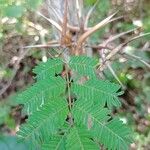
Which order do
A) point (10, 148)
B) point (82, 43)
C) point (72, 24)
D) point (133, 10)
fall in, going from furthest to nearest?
point (133, 10)
point (10, 148)
point (72, 24)
point (82, 43)

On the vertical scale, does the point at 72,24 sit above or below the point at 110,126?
above

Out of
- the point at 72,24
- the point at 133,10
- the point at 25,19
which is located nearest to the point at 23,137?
the point at 72,24

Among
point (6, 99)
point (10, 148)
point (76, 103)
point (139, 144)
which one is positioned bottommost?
point (139, 144)

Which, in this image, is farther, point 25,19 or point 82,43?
point 25,19

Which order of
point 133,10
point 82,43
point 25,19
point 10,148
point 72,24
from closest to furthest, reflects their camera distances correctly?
point 82,43 → point 72,24 → point 10,148 → point 133,10 → point 25,19

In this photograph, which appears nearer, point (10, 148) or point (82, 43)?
point (82, 43)

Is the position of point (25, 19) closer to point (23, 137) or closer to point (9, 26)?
point (9, 26)

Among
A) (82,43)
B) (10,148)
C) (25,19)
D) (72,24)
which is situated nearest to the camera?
(82,43)

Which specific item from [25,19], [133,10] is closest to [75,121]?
[133,10]

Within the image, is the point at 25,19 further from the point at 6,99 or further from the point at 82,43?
the point at 82,43
